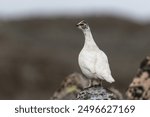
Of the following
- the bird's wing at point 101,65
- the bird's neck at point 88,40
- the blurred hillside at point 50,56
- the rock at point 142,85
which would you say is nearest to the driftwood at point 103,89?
the rock at point 142,85

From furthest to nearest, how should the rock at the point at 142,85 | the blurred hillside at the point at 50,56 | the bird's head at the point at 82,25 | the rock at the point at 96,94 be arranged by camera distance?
the blurred hillside at the point at 50,56, the rock at the point at 142,85, the rock at the point at 96,94, the bird's head at the point at 82,25

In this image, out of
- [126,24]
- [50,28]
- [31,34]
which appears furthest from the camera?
[126,24]

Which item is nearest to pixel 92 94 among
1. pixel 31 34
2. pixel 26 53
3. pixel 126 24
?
pixel 26 53

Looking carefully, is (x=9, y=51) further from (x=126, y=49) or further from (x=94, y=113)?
(x=94, y=113)

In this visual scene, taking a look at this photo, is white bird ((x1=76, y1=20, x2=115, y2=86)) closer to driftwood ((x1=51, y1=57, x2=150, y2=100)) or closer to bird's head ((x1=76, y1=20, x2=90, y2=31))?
bird's head ((x1=76, y1=20, x2=90, y2=31))

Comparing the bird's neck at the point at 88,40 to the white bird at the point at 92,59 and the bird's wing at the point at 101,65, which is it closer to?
the white bird at the point at 92,59

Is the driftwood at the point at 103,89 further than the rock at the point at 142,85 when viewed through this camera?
No

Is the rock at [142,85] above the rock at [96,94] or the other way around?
above
